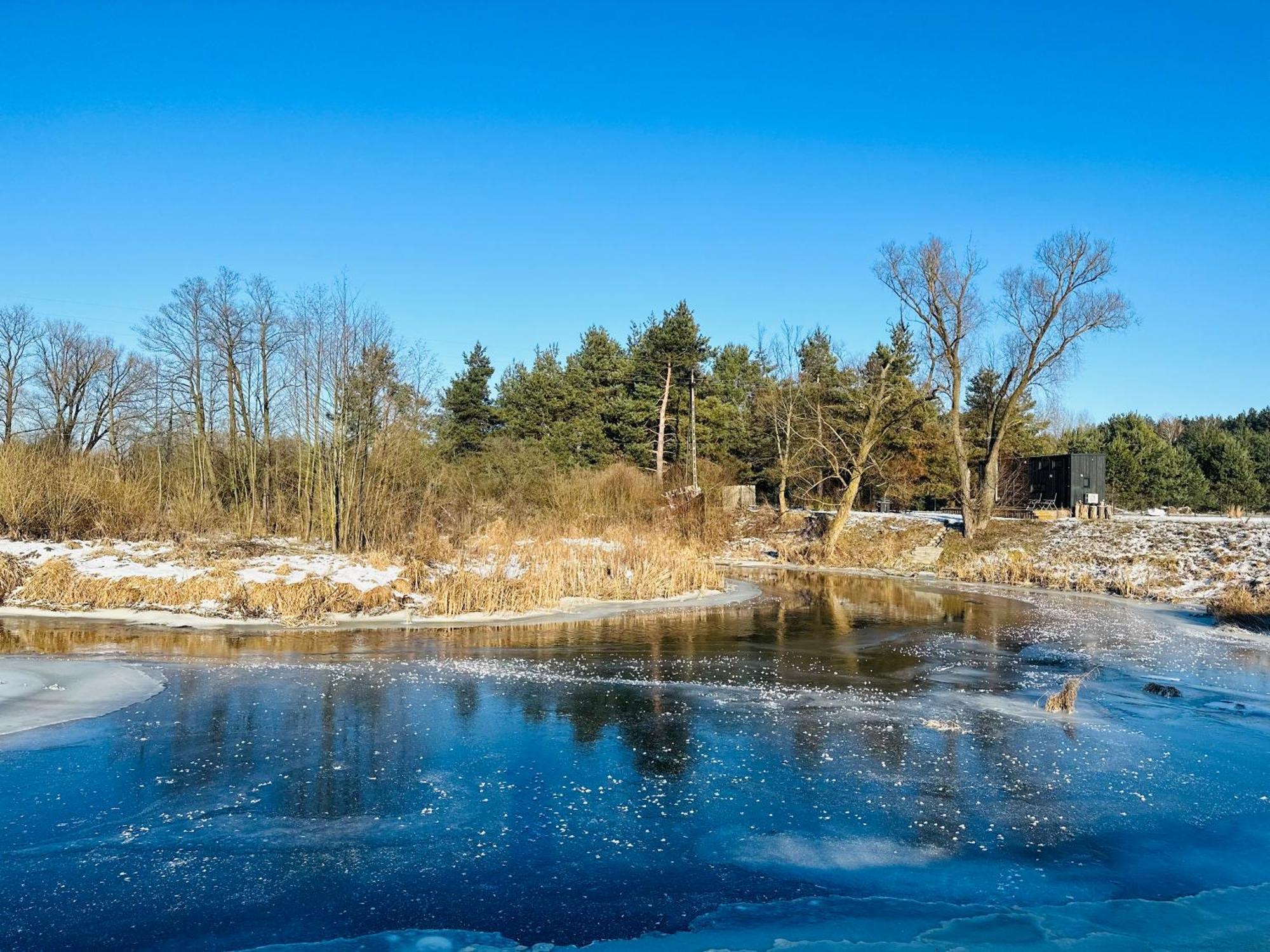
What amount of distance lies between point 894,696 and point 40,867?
8.83 metres

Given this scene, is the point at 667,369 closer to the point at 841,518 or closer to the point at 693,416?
the point at 693,416

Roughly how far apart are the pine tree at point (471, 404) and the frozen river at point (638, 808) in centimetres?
2974

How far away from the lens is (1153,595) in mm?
21156

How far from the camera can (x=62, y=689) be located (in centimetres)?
1055

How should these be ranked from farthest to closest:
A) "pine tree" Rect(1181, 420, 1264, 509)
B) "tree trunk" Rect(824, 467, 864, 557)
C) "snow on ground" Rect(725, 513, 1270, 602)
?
"pine tree" Rect(1181, 420, 1264, 509) → "tree trunk" Rect(824, 467, 864, 557) → "snow on ground" Rect(725, 513, 1270, 602)

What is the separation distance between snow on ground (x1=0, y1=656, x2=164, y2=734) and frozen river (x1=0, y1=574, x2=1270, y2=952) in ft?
1.06

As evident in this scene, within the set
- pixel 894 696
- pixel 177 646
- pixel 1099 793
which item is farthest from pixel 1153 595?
pixel 177 646

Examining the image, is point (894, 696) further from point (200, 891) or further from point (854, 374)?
point (854, 374)

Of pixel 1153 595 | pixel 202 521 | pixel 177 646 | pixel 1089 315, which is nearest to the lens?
pixel 177 646

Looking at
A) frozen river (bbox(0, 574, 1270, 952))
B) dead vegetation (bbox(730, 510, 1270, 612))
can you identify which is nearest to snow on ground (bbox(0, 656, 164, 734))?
frozen river (bbox(0, 574, 1270, 952))

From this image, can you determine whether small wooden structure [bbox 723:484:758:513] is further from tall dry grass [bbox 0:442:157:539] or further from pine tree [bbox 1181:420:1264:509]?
tall dry grass [bbox 0:442:157:539]

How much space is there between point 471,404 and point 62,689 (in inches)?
1315

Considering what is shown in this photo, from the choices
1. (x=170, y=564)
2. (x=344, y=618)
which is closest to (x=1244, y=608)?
(x=344, y=618)

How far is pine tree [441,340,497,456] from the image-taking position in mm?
42500
